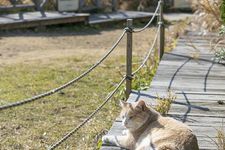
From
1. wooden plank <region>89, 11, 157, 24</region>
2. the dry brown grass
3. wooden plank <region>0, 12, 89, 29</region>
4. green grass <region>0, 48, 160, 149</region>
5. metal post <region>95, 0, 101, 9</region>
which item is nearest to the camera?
green grass <region>0, 48, 160, 149</region>

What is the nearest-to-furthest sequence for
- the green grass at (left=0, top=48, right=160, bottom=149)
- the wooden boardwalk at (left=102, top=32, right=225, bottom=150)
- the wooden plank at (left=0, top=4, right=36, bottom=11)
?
the wooden boardwalk at (left=102, top=32, right=225, bottom=150) < the green grass at (left=0, top=48, right=160, bottom=149) < the wooden plank at (left=0, top=4, right=36, bottom=11)

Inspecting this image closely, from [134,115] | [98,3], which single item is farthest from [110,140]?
[98,3]

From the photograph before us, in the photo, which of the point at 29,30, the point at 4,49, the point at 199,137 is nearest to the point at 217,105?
the point at 199,137

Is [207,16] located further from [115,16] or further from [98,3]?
[98,3]

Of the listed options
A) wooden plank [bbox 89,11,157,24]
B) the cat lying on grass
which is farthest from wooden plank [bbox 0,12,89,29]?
the cat lying on grass

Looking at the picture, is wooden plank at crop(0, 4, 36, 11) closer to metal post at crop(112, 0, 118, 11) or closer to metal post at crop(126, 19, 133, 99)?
metal post at crop(112, 0, 118, 11)

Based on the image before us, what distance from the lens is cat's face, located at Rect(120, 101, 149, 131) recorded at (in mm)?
4668

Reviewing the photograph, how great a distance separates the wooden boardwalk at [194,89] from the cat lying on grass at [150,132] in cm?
23

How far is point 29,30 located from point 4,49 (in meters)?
2.48

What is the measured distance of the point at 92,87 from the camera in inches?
329

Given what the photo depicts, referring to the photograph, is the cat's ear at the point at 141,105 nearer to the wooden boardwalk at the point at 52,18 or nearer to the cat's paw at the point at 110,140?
the cat's paw at the point at 110,140

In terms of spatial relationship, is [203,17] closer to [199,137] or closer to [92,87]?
[92,87]

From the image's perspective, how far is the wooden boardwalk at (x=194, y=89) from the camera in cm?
552

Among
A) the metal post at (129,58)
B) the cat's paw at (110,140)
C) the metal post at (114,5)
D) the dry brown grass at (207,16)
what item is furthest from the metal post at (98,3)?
the cat's paw at (110,140)
